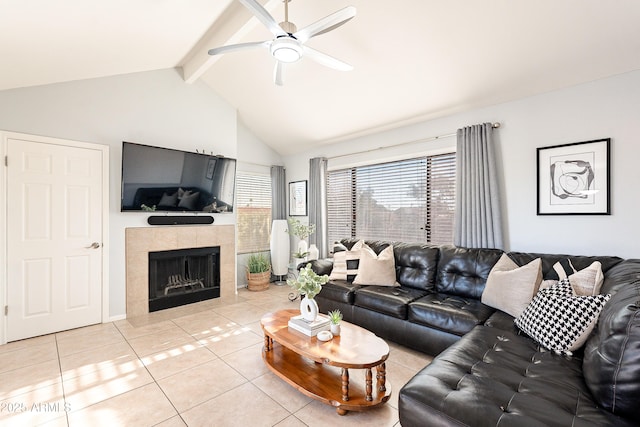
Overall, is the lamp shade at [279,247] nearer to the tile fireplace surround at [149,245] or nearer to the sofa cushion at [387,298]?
the tile fireplace surround at [149,245]

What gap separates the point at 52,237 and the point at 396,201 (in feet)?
14.2

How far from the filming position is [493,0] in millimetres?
2184

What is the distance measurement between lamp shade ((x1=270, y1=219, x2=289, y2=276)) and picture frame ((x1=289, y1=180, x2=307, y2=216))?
398mm

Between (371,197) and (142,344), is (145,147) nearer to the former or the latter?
(142,344)

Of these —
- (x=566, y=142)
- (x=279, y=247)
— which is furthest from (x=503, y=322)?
(x=279, y=247)

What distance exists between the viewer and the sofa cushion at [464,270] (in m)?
2.84

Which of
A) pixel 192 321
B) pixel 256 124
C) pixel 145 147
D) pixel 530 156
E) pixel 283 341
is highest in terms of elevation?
pixel 256 124

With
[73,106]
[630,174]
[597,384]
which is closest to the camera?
[597,384]

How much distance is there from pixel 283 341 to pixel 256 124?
160 inches

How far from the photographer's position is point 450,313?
2.46m

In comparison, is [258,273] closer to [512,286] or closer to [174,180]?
[174,180]

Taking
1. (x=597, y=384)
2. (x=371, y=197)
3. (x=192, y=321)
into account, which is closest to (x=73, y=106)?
(x=192, y=321)

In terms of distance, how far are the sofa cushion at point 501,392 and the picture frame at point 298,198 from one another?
400 centimetres

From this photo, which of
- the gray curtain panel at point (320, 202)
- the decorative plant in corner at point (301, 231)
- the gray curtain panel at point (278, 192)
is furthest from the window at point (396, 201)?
the gray curtain panel at point (278, 192)
